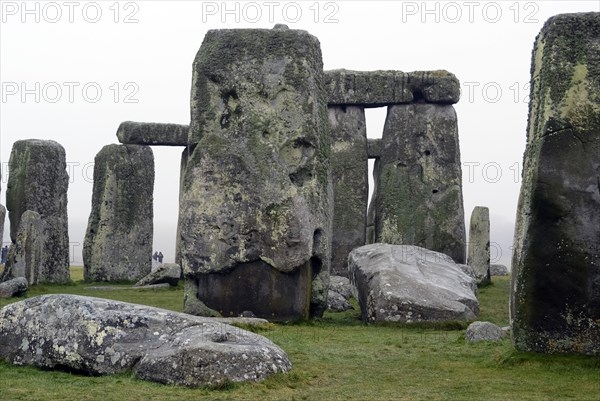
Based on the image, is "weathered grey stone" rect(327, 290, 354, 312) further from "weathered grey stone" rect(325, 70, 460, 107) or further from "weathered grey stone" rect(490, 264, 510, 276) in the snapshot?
"weathered grey stone" rect(490, 264, 510, 276)

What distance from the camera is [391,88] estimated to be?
86.7 feet

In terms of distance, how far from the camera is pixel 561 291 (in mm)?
9664

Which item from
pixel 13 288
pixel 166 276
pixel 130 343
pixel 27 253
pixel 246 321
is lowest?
pixel 166 276

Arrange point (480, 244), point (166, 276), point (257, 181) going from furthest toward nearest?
point (480, 244), point (166, 276), point (257, 181)

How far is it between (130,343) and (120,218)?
57.8ft

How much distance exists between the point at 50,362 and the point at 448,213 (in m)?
17.5

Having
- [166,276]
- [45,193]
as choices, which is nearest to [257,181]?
[166,276]

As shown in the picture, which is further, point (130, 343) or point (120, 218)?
point (120, 218)

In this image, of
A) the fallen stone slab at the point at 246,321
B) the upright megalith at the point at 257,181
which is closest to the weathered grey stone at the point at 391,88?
the upright megalith at the point at 257,181

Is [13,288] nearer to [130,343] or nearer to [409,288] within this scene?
[409,288]

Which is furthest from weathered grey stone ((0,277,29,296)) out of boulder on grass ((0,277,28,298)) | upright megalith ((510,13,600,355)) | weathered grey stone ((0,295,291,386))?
upright megalith ((510,13,600,355))

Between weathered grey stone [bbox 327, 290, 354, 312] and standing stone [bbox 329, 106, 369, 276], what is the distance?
863 cm

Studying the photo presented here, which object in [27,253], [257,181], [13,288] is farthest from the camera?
[27,253]

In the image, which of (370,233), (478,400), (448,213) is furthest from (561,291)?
(370,233)
